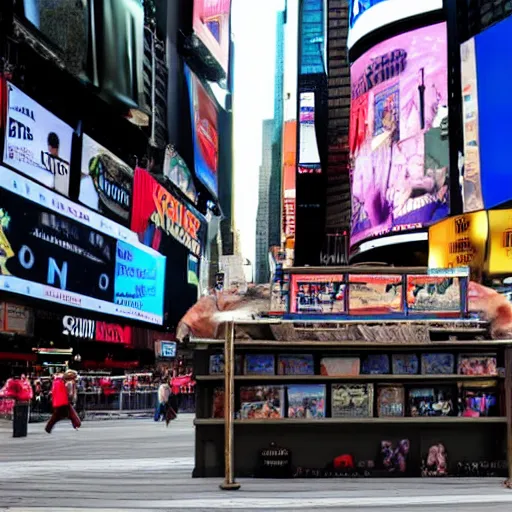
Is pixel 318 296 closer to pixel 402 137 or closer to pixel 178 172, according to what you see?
pixel 402 137

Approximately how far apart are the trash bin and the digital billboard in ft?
99.8

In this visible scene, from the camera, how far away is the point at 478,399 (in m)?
9.51

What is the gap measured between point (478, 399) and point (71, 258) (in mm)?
37574

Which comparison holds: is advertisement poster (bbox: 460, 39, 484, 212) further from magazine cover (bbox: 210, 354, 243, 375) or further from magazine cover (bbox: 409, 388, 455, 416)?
magazine cover (bbox: 210, 354, 243, 375)

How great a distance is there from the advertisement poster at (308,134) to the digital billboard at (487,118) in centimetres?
4202

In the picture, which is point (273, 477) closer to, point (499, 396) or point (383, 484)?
point (383, 484)

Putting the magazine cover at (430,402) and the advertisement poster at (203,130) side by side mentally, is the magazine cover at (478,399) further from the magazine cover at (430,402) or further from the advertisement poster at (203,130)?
the advertisement poster at (203,130)

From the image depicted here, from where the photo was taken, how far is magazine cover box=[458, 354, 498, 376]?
374 inches

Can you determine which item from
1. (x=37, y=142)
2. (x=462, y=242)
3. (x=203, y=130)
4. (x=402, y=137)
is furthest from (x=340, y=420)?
(x=203, y=130)

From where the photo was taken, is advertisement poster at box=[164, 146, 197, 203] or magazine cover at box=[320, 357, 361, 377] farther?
advertisement poster at box=[164, 146, 197, 203]

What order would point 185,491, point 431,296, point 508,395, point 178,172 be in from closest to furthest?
point 185,491 → point 508,395 → point 431,296 → point 178,172

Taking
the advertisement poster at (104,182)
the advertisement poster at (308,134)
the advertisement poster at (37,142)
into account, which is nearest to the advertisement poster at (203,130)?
the advertisement poster at (104,182)

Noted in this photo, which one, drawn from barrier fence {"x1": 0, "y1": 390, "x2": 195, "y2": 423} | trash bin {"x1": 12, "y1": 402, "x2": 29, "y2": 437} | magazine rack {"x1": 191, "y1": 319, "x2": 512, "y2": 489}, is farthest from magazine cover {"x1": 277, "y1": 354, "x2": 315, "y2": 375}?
barrier fence {"x1": 0, "y1": 390, "x2": 195, "y2": 423}

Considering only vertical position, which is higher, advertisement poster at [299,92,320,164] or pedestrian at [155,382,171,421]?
advertisement poster at [299,92,320,164]
